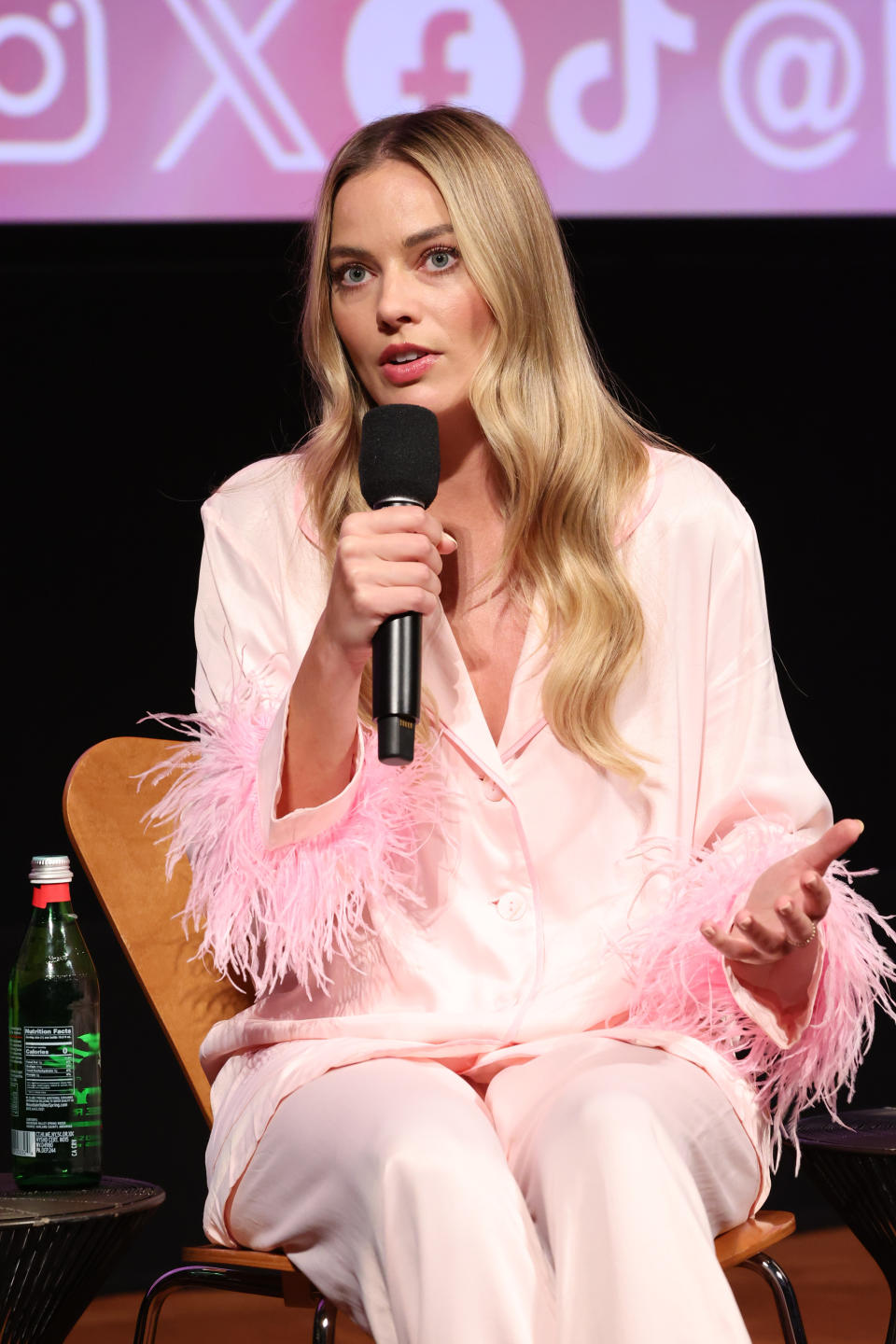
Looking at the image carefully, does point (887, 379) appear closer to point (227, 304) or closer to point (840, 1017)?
point (227, 304)

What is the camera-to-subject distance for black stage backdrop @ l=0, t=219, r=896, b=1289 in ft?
9.78

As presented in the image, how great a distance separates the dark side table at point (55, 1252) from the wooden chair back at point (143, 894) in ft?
0.58

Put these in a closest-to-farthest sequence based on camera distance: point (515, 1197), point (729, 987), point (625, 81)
Answer: point (515, 1197)
point (729, 987)
point (625, 81)

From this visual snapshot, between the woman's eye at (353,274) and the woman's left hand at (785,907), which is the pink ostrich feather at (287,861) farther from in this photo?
the woman's eye at (353,274)

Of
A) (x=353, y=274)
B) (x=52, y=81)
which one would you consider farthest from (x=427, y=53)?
(x=353, y=274)

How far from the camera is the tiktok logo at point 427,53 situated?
295 centimetres

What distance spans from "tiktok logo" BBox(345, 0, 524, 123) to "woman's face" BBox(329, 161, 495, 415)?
1.33 meters

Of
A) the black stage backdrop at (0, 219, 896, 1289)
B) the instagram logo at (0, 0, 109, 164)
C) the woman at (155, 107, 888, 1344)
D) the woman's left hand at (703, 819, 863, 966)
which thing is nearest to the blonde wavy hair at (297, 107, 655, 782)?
the woman at (155, 107, 888, 1344)

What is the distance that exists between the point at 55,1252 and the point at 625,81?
2299mm

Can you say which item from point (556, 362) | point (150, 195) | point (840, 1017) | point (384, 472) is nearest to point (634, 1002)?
point (840, 1017)

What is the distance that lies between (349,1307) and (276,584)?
715mm

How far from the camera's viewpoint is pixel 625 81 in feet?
9.96

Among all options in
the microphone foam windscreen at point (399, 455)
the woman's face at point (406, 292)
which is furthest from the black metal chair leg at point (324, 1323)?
the woman's face at point (406, 292)

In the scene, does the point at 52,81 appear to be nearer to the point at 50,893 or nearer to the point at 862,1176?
the point at 50,893
